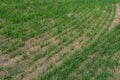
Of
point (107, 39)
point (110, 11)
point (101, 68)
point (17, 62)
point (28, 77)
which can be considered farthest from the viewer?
point (110, 11)

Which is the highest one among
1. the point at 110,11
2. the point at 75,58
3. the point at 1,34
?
the point at 1,34

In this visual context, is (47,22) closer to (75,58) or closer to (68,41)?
(68,41)

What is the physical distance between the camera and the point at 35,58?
8125 mm

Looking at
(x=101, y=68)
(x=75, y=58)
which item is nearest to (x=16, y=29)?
(x=75, y=58)

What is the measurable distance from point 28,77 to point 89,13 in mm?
7334

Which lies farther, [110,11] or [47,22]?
[110,11]

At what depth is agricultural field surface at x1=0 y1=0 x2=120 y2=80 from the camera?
25.3 ft

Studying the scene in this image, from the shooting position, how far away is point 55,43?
934cm

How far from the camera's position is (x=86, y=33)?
425 inches

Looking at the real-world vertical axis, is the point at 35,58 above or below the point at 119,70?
above

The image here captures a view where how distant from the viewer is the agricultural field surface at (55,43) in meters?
7.70

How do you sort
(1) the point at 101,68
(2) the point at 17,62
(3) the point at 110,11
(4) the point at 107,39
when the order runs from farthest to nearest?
1. (3) the point at 110,11
2. (4) the point at 107,39
3. (1) the point at 101,68
4. (2) the point at 17,62

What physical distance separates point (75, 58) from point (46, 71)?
1307 millimetres

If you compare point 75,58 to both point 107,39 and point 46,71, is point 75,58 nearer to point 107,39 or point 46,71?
point 46,71
